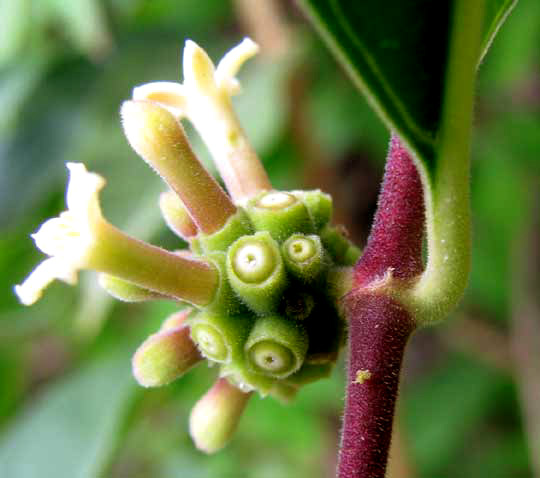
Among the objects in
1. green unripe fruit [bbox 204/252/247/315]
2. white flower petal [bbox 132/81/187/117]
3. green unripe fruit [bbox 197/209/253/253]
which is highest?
white flower petal [bbox 132/81/187/117]

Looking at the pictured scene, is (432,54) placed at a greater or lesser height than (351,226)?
greater

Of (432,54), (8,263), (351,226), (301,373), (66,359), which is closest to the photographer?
(432,54)

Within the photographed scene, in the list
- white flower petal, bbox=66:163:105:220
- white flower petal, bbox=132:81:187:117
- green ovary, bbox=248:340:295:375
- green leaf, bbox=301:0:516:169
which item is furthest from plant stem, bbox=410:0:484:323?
white flower petal, bbox=132:81:187:117

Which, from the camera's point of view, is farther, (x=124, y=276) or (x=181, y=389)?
(x=181, y=389)

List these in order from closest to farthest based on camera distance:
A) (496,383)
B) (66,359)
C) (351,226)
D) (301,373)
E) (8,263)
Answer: (301,373), (8,263), (351,226), (496,383), (66,359)

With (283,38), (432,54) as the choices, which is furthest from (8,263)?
(432,54)

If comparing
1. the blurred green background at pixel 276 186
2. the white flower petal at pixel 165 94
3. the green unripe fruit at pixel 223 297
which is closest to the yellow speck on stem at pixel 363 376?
the green unripe fruit at pixel 223 297

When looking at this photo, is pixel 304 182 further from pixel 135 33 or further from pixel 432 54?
pixel 432 54

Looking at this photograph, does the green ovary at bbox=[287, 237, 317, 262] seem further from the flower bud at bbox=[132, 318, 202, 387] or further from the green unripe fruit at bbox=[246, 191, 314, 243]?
the flower bud at bbox=[132, 318, 202, 387]
